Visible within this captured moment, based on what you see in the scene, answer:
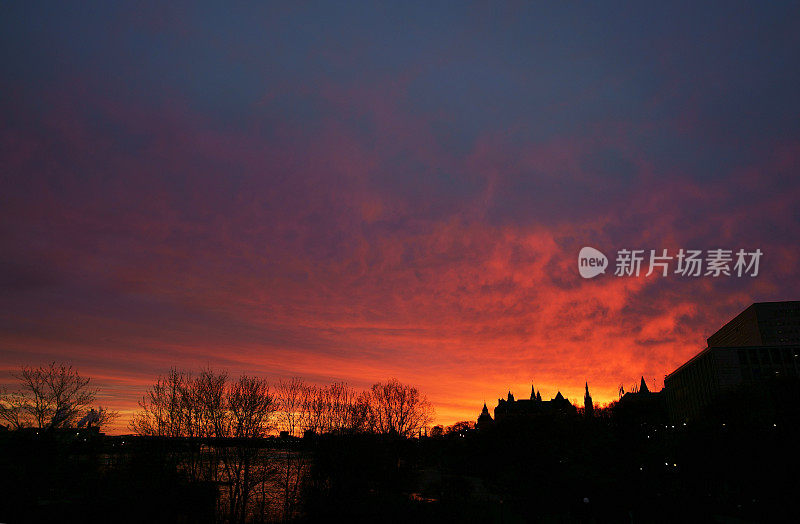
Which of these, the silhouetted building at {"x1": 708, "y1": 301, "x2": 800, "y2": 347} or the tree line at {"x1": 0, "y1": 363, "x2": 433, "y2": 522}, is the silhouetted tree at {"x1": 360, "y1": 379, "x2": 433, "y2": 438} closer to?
the tree line at {"x1": 0, "y1": 363, "x2": 433, "y2": 522}

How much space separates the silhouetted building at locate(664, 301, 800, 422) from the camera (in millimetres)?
154750

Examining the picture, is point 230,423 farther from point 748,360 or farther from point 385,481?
point 748,360

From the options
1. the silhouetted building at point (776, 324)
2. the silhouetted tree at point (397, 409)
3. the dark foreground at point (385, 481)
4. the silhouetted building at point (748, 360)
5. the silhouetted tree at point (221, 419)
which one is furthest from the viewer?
the silhouetted building at point (776, 324)

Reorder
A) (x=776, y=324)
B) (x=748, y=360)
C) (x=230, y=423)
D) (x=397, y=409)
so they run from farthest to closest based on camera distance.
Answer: (x=776, y=324) → (x=748, y=360) → (x=397, y=409) → (x=230, y=423)

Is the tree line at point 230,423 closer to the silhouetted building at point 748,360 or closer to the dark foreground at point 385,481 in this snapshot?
the dark foreground at point 385,481

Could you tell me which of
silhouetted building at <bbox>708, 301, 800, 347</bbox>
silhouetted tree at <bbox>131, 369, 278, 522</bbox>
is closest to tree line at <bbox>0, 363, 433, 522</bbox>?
silhouetted tree at <bbox>131, 369, 278, 522</bbox>

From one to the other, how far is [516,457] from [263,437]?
49.0 meters

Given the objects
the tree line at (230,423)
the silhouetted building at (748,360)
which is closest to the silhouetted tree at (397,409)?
the tree line at (230,423)

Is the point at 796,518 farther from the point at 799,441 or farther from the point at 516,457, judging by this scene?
the point at 516,457

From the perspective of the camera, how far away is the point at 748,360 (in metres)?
158

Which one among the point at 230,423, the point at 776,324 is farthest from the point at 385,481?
the point at 776,324

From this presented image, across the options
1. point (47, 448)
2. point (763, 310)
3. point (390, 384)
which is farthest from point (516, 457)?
point (763, 310)

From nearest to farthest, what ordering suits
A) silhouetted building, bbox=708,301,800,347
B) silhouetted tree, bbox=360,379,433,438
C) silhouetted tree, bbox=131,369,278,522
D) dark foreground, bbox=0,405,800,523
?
dark foreground, bbox=0,405,800,523, silhouetted tree, bbox=131,369,278,522, silhouetted tree, bbox=360,379,433,438, silhouetted building, bbox=708,301,800,347

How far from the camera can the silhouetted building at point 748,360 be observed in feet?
508
